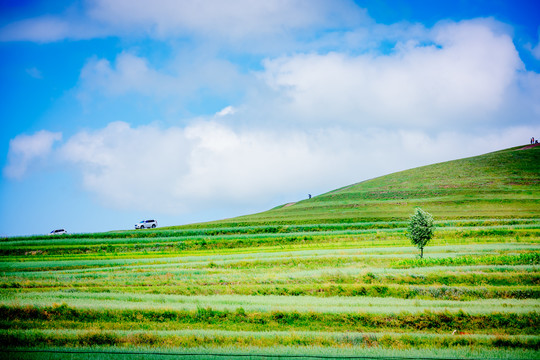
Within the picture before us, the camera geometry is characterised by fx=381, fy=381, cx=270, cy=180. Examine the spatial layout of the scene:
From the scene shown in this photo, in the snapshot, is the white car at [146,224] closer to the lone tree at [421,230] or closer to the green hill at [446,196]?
the green hill at [446,196]

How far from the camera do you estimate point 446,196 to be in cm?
8225

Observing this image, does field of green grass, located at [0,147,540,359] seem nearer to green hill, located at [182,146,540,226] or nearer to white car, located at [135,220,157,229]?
green hill, located at [182,146,540,226]

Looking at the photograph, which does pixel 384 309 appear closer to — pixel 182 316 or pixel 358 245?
pixel 182 316

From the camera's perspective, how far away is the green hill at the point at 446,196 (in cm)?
6800

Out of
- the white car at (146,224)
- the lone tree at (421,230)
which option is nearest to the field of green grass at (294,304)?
the lone tree at (421,230)

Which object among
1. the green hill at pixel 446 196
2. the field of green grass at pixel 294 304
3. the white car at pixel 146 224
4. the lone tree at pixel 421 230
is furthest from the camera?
the white car at pixel 146 224

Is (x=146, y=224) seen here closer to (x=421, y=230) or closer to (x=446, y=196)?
(x=421, y=230)

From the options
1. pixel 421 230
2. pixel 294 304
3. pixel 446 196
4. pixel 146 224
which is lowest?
pixel 294 304

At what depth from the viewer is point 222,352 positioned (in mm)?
13266

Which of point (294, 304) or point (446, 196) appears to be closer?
point (294, 304)

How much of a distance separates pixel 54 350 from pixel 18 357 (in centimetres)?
104

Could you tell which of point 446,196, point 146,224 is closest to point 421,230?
point 446,196

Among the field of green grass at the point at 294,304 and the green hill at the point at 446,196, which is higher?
the green hill at the point at 446,196

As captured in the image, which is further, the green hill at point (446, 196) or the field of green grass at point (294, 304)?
the green hill at point (446, 196)
